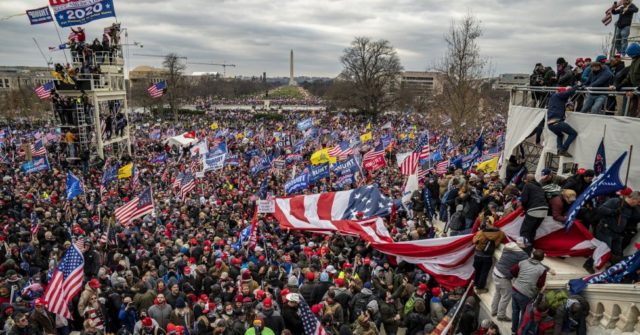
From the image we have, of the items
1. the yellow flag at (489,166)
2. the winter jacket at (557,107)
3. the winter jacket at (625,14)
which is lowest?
the yellow flag at (489,166)

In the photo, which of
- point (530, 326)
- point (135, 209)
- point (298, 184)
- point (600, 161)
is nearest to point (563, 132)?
point (600, 161)

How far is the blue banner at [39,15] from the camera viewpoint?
904 inches

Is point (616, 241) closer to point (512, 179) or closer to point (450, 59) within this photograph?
point (512, 179)

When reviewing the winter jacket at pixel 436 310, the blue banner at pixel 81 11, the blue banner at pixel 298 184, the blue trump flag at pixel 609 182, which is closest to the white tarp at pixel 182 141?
the blue banner at pixel 81 11

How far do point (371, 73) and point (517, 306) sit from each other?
59343 millimetres

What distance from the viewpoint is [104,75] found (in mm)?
31000

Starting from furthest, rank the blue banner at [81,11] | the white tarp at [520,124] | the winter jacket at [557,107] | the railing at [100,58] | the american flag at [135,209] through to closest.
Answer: the railing at [100,58] → the blue banner at [81,11] → the american flag at [135,209] → the white tarp at [520,124] → the winter jacket at [557,107]

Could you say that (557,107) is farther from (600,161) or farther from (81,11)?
(81,11)

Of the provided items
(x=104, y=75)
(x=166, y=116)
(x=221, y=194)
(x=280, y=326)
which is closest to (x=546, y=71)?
(x=280, y=326)

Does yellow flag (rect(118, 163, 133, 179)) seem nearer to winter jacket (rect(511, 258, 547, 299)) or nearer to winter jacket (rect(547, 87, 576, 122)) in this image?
winter jacket (rect(547, 87, 576, 122))

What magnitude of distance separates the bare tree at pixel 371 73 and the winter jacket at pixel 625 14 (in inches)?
2007

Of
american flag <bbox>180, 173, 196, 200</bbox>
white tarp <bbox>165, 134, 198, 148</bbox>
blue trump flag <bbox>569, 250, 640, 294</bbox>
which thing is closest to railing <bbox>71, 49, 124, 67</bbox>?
white tarp <bbox>165, 134, 198, 148</bbox>

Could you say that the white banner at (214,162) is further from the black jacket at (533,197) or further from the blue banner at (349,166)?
the black jacket at (533,197)

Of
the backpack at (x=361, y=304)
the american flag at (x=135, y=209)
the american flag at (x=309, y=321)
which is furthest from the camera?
the american flag at (x=135, y=209)
